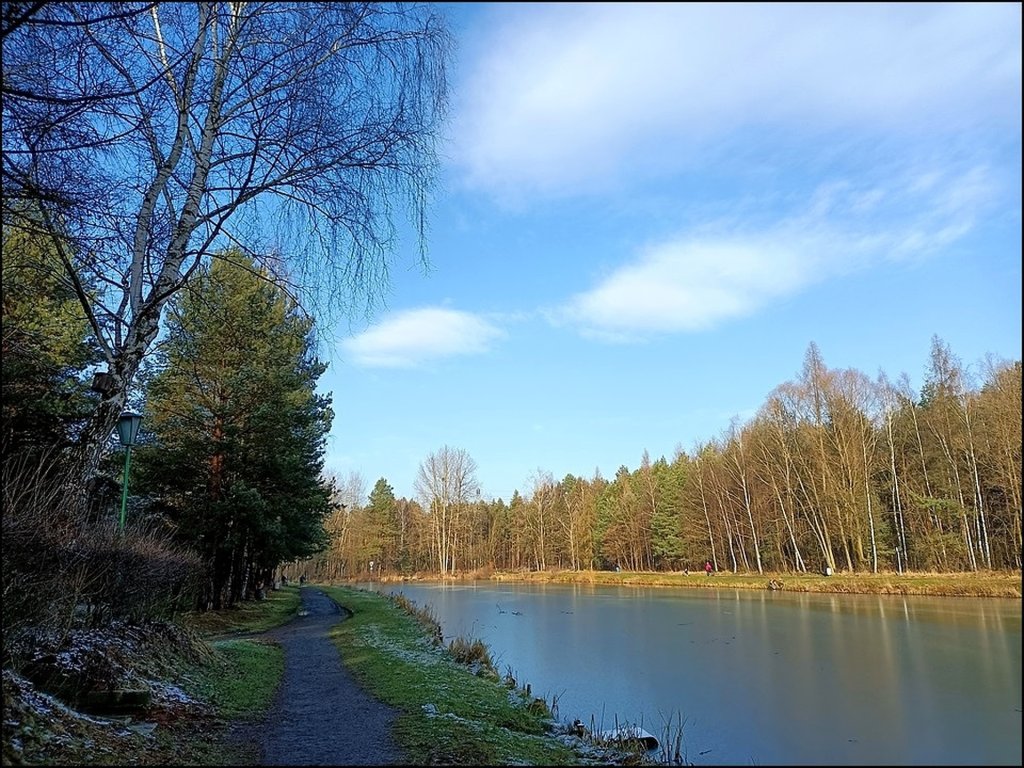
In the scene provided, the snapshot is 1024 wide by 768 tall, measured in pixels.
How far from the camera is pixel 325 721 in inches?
269

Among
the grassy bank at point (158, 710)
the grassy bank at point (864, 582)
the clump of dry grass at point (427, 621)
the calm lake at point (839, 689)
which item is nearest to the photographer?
the calm lake at point (839, 689)

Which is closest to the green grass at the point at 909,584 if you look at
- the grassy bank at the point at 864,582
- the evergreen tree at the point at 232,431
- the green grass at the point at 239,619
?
the grassy bank at the point at 864,582

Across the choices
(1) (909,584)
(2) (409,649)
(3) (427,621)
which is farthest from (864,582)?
Result: (3) (427,621)

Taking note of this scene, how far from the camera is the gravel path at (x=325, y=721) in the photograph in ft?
17.8

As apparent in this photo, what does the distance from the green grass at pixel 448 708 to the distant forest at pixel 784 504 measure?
3.73 meters

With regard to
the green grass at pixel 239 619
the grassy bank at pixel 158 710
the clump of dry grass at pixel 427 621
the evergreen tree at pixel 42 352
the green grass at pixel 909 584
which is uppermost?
the evergreen tree at pixel 42 352

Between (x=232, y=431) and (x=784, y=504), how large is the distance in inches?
849

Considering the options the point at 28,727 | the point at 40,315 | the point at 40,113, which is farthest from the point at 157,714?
the point at 40,315

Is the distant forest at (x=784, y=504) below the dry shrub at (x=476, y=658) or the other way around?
the other way around

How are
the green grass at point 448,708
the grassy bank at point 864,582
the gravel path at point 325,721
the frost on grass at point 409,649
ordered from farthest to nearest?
the frost on grass at point 409,649 < the green grass at point 448,708 < the gravel path at point 325,721 < the grassy bank at point 864,582

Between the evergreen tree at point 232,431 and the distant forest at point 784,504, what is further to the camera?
the evergreen tree at point 232,431

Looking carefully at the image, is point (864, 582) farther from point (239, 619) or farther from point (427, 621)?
point (239, 619)

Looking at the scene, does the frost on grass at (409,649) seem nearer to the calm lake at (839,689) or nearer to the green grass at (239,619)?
the calm lake at (839,689)

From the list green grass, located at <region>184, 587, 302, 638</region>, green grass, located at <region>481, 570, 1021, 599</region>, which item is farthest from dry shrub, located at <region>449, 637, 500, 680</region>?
green grass, located at <region>481, 570, 1021, 599</region>
